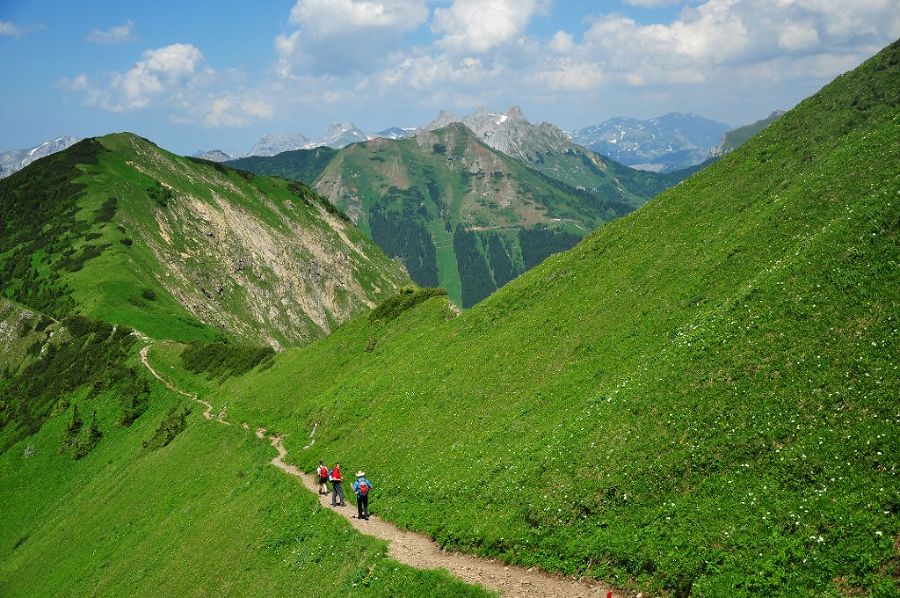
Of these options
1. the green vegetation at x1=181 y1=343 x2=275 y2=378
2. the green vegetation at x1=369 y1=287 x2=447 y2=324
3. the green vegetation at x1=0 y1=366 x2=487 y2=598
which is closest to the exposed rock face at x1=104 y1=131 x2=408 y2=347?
the green vegetation at x1=181 y1=343 x2=275 y2=378

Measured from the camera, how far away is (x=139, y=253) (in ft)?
448

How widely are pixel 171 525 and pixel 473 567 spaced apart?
31.5 meters

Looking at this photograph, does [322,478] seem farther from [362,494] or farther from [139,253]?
[139,253]

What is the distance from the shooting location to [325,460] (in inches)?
1594

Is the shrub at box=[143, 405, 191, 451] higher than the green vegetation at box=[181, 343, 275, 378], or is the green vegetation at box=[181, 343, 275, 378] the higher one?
the green vegetation at box=[181, 343, 275, 378]

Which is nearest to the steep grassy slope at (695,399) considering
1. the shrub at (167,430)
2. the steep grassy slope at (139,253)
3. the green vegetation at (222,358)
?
the shrub at (167,430)

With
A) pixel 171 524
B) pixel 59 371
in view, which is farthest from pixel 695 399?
pixel 59 371

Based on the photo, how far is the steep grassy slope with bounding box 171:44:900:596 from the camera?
58.0ft

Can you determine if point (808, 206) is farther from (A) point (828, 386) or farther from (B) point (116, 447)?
(B) point (116, 447)

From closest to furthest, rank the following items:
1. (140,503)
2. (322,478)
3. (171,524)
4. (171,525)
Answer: (322,478), (171,525), (171,524), (140,503)

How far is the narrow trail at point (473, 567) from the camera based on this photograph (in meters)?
19.8

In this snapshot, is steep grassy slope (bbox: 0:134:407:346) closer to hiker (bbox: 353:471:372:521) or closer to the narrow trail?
hiker (bbox: 353:471:372:521)

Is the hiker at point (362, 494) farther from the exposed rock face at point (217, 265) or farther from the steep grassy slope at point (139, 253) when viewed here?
the exposed rock face at point (217, 265)

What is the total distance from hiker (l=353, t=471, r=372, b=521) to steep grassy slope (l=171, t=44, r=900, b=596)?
1084mm
